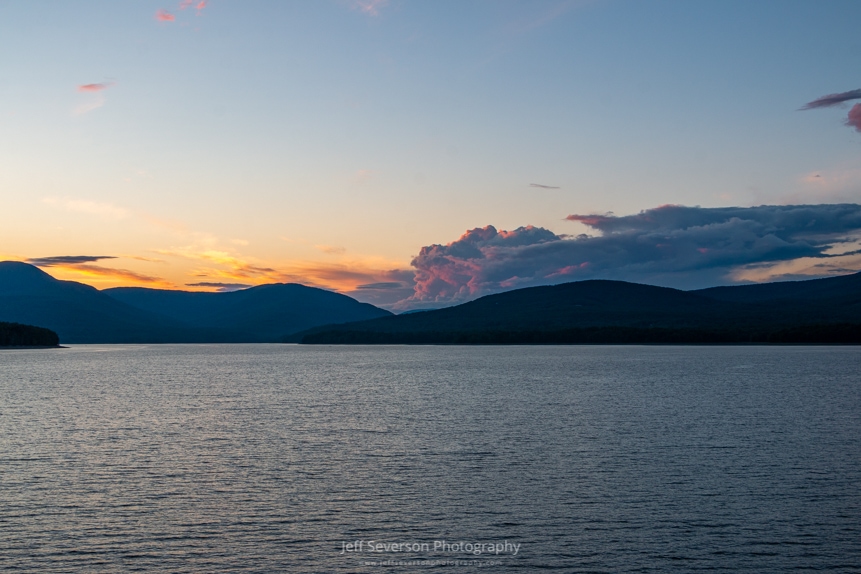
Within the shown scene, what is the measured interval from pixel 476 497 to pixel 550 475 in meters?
6.59

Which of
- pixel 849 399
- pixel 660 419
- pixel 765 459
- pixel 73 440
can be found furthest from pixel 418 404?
pixel 849 399

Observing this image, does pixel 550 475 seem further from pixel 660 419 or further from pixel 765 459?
pixel 660 419

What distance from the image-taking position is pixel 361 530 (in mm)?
29891

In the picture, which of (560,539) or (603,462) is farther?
(603,462)

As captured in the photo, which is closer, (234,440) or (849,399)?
(234,440)

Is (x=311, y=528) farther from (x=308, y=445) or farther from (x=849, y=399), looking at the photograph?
(x=849, y=399)

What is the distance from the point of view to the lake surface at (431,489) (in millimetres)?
26781

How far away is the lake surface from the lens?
1054 inches

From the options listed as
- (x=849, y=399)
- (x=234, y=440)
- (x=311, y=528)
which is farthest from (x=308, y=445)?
(x=849, y=399)

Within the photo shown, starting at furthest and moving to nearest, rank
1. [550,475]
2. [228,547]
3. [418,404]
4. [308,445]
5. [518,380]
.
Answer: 1. [518,380]
2. [418,404]
3. [308,445]
4. [550,475]
5. [228,547]

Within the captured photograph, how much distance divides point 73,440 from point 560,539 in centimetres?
4008

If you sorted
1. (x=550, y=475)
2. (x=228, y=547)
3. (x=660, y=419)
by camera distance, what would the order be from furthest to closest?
(x=660, y=419) → (x=550, y=475) → (x=228, y=547)

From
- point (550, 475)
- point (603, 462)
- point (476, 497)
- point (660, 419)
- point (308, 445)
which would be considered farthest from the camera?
point (660, 419)

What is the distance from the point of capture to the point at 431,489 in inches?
1455
